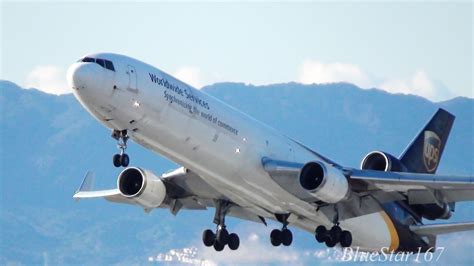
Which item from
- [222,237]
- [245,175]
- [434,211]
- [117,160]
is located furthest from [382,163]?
[117,160]

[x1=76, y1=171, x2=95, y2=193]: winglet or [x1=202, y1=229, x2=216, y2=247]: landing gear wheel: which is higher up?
[x1=76, y1=171, x2=95, y2=193]: winglet

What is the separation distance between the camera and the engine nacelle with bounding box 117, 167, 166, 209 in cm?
4509

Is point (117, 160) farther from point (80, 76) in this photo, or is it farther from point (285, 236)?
point (285, 236)

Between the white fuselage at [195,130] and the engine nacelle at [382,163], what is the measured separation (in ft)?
9.80

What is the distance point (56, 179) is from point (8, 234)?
126 ft

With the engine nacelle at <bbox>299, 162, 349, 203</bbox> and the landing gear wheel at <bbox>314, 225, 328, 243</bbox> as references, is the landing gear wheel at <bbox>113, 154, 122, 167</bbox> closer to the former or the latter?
the engine nacelle at <bbox>299, 162, 349, 203</bbox>

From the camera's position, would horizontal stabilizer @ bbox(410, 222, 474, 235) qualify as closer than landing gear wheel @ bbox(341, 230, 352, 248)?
No

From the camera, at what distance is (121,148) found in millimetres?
39406

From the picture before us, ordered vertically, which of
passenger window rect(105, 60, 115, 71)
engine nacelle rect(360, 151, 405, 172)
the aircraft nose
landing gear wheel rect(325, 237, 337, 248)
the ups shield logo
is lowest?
landing gear wheel rect(325, 237, 337, 248)

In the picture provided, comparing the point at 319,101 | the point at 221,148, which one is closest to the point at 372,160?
the point at 221,148

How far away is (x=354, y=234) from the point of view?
153ft

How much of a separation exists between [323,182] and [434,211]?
26.0ft

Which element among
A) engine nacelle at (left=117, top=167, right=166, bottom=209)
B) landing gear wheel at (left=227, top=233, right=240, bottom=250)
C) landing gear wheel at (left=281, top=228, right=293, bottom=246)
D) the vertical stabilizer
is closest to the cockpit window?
engine nacelle at (left=117, top=167, right=166, bottom=209)

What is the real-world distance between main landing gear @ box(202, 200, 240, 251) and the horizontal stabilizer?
24.0ft
